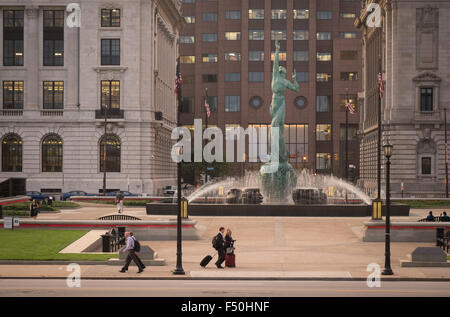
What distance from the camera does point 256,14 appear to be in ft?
398

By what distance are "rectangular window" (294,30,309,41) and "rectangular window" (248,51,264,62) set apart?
7.23m

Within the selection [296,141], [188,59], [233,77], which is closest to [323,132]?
[296,141]

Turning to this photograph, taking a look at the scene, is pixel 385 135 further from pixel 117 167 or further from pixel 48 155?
pixel 48 155

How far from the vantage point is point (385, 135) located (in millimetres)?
74062

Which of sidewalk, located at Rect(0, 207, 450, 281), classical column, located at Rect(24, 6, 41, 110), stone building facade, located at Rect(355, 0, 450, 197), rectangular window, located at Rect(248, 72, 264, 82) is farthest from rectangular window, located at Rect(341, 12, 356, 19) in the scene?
sidewalk, located at Rect(0, 207, 450, 281)

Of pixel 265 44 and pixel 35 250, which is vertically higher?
pixel 265 44

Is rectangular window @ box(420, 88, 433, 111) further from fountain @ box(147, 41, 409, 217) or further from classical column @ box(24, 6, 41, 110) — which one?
classical column @ box(24, 6, 41, 110)

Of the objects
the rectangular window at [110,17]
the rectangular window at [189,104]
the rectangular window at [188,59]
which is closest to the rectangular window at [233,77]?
the rectangular window at [188,59]

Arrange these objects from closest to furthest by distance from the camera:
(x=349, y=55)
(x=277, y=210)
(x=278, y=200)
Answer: (x=277, y=210)
(x=278, y=200)
(x=349, y=55)

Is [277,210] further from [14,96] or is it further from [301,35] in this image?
[301,35]

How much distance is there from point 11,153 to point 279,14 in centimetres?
6476

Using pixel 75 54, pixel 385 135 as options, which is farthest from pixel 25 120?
pixel 385 135

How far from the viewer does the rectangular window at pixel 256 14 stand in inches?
4769

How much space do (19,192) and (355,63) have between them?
8050 cm
